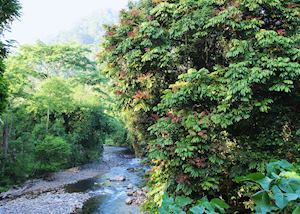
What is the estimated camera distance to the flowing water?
11.9m

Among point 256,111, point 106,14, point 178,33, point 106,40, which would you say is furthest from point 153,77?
point 106,14

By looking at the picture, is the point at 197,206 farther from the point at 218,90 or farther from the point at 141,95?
the point at 141,95

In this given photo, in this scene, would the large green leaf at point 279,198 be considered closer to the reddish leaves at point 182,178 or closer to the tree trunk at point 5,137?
the reddish leaves at point 182,178

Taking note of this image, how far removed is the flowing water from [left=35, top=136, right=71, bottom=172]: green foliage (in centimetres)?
232

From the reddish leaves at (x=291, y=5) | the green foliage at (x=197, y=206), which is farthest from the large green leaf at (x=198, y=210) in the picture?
the reddish leaves at (x=291, y=5)

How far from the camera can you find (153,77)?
8.57 m

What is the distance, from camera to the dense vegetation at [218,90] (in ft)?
21.4

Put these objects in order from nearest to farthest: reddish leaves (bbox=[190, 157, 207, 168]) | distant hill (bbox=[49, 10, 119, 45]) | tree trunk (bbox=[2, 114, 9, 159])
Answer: reddish leaves (bbox=[190, 157, 207, 168]) < tree trunk (bbox=[2, 114, 9, 159]) < distant hill (bbox=[49, 10, 119, 45])

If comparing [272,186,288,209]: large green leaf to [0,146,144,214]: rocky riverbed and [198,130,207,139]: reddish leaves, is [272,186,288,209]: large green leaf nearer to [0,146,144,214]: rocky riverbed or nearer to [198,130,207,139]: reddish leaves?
[198,130,207,139]: reddish leaves

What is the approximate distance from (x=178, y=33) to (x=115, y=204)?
26.0ft

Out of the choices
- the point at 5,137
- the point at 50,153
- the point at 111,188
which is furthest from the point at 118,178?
the point at 5,137

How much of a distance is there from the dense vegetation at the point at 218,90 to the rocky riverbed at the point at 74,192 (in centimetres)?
457

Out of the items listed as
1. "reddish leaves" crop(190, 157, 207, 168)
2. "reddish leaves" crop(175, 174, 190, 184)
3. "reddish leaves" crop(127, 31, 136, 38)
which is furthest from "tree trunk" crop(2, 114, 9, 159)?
"reddish leaves" crop(190, 157, 207, 168)

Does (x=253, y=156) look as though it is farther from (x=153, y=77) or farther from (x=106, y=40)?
(x=106, y=40)
